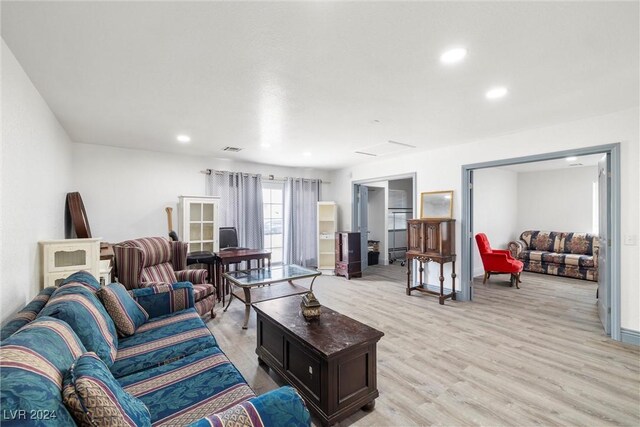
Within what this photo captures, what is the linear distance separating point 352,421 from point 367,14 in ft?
8.03

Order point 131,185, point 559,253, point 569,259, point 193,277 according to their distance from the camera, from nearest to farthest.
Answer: point 193,277
point 131,185
point 569,259
point 559,253

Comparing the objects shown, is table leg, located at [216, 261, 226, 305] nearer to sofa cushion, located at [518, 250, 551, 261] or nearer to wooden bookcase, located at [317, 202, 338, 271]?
wooden bookcase, located at [317, 202, 338, 271]

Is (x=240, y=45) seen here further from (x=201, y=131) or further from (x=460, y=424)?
(x=460, y=424)

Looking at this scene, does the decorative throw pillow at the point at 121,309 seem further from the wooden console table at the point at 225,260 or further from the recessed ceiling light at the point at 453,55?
the recessed ceiling light at the point at 453,55

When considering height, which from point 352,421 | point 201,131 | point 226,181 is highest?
point 201,131

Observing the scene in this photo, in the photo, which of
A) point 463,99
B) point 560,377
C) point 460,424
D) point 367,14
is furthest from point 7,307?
point 560,377

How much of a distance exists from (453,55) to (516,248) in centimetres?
592

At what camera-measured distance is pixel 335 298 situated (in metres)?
4.44

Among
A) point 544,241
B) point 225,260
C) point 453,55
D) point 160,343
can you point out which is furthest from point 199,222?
point 544,241

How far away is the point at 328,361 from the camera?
1.70 meters

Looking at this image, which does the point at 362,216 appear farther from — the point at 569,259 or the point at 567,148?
the point at 569,259

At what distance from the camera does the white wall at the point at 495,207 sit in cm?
599

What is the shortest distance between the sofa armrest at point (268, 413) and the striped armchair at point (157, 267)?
210 centimetres

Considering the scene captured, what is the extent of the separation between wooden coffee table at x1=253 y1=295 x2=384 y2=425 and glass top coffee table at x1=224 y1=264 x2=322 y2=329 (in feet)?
3.76
